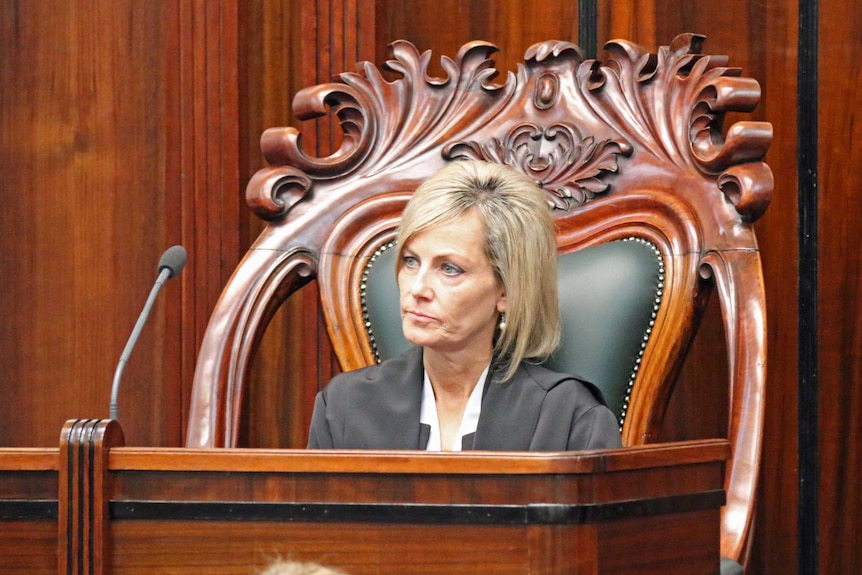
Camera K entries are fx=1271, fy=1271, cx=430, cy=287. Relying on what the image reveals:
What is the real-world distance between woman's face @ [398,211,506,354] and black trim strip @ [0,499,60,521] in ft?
2.39

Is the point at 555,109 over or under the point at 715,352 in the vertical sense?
over

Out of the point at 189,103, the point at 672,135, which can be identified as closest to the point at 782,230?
the point at 672,135

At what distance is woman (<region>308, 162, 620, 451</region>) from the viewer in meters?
1.97

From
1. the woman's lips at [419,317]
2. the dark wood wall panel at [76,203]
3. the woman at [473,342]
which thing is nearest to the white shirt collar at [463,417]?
the woman at [473,342]

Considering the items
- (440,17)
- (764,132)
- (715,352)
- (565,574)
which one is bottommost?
(565,574)

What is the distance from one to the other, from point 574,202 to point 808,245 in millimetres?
726

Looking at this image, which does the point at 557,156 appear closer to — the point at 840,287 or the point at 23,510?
the point at 840,287

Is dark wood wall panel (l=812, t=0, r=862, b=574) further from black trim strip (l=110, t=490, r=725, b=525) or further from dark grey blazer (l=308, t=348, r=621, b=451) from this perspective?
black trim strip (l=110, t=490, r=725, b=525)

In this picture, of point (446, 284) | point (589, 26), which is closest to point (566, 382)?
point (446, 284)

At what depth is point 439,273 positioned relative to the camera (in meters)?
2.02

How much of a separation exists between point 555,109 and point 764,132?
1.30 ft

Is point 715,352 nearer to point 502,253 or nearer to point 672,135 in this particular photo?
point 672,135

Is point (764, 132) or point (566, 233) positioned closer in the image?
point (764, 132)

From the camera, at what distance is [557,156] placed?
7.50ft
